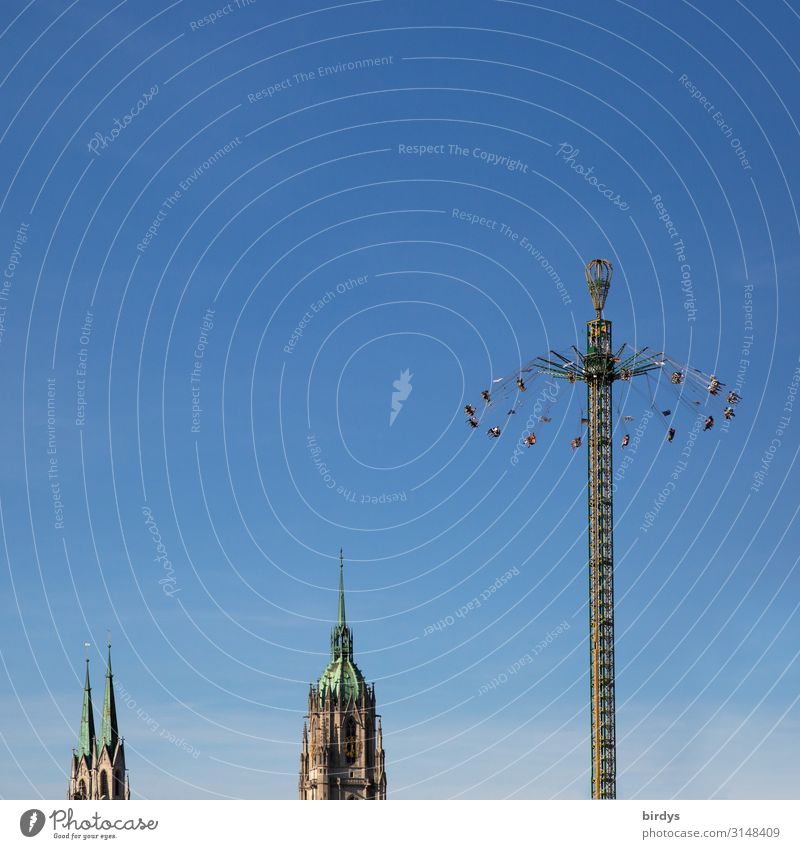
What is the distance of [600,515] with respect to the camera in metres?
111

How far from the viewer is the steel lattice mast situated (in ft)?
354

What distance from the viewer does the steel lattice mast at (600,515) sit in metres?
108
